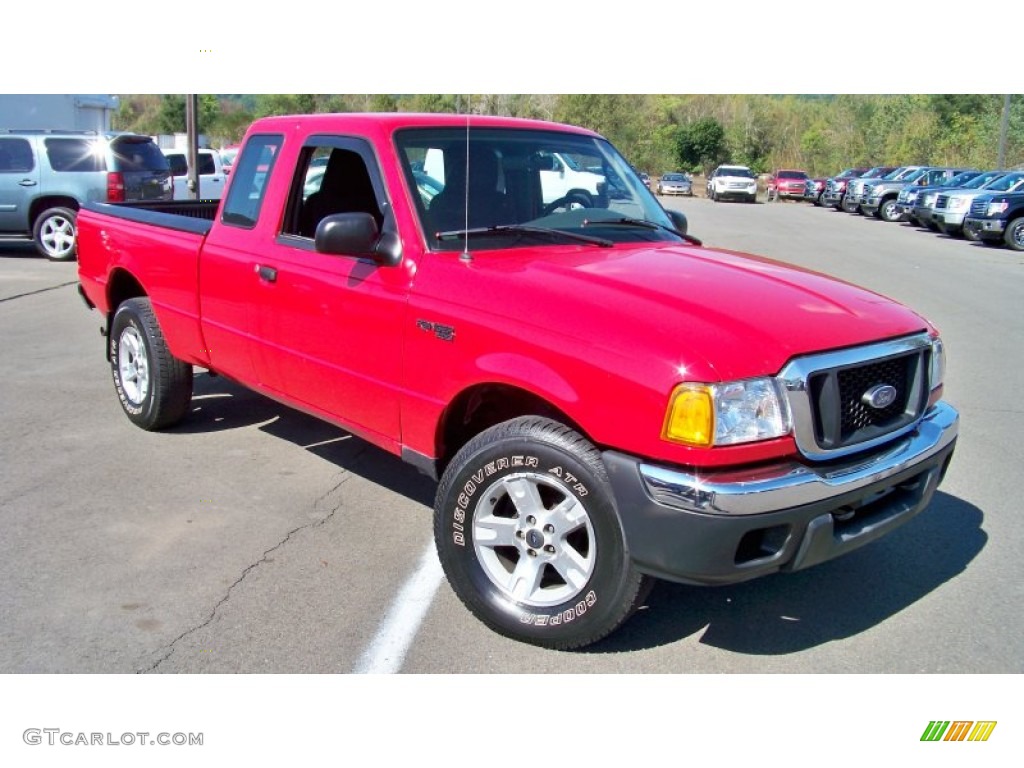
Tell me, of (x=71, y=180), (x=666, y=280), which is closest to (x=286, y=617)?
(x=666, y=280)

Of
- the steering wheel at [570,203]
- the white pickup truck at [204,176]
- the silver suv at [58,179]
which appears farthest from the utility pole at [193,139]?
the steering wheel at [570,203]

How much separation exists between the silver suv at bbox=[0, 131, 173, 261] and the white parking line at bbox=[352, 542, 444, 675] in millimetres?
12381

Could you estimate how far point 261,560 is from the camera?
14.1 feet

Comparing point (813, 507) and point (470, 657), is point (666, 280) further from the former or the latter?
point (470, 657)

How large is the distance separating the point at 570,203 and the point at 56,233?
12861mm

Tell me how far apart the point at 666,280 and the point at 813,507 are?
1.08m

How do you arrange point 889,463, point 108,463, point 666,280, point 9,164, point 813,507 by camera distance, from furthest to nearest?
point 9,164, point 108,463, point 666,280, point 889,463, point 813,507

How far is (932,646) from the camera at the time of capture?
3.63 meters

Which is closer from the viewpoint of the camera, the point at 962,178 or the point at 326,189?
the point at 326,189

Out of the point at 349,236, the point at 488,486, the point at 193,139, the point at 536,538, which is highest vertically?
the point at 193,139

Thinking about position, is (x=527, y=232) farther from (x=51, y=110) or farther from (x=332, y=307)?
(x=51, y=110)

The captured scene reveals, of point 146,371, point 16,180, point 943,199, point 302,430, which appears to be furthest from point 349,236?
point 943,199

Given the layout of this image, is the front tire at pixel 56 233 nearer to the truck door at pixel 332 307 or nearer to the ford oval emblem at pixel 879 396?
the truck door at pixel 332 307

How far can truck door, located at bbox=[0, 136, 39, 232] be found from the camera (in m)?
14.4
